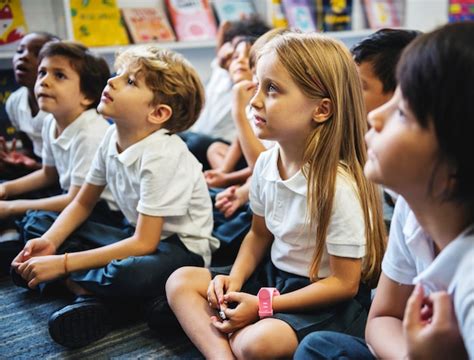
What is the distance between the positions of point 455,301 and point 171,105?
87cm

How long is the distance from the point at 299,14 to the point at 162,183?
2017 mm

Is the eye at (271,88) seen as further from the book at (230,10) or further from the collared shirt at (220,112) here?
the book at (230,10)

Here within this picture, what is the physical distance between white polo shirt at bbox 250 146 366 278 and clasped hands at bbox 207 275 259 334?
0.13 metres

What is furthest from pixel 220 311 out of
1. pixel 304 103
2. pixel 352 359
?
pixel 304 103

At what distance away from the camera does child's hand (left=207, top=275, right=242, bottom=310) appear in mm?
1009

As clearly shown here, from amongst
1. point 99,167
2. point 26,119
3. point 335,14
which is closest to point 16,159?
point 26,119

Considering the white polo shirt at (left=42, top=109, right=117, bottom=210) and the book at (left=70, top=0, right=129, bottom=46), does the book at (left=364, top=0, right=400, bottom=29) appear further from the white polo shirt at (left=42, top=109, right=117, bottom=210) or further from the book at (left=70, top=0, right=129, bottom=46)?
the white polo shirt at (left=42, top=109, right=117, bottom=210)

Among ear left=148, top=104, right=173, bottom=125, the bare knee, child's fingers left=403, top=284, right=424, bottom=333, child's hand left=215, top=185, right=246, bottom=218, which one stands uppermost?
ear left=148, top=104, right=173, bottom=125

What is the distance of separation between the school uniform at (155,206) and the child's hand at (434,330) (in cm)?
65

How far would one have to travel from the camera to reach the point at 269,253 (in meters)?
1.18

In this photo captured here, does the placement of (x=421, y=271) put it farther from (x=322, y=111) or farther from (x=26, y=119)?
(x=26, y=119)

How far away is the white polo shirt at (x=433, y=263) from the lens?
594 millimetres

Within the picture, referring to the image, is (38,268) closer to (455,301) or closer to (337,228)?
(337,228)

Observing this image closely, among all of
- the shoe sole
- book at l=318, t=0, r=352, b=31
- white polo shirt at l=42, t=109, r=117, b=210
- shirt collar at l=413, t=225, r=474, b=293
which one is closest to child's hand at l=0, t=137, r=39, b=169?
white polo shirt at l=42, t=109, r=117, b=210
